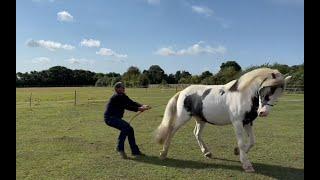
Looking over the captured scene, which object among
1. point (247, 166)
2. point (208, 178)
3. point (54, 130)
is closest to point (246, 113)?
point (247, 166)

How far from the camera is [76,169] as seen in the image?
683 centimetres

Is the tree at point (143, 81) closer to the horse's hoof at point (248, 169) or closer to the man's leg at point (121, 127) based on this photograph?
the man's leg at point (121, 127)

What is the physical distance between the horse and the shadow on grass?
236mm

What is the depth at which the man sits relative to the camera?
801cm

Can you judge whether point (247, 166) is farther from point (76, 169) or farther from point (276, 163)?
point (76, 169)

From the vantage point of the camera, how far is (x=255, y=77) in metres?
6.70

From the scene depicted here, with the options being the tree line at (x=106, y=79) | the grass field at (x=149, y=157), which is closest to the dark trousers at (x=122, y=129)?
the grass field at (x=149, y=157)

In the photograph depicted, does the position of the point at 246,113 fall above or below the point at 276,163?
above

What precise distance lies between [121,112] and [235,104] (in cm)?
259

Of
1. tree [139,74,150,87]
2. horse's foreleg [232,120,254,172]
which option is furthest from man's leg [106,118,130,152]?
tree [139,74,150,87]

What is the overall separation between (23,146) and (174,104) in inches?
154

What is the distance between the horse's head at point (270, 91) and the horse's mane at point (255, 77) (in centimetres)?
13

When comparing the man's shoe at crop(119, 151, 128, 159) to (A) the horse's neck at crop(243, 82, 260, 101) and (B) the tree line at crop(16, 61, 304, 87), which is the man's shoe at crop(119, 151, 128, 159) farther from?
(B) the tree line at crop(16, 61, 304, 87)

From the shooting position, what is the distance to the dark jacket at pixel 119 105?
8.10 meters
